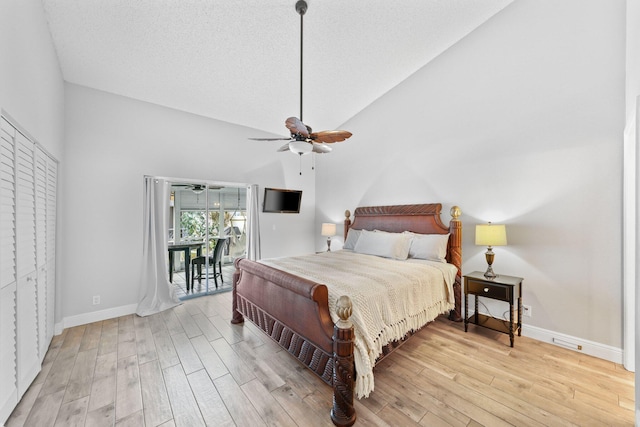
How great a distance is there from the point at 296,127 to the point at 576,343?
3.41 m

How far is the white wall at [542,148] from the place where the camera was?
2344 millimetres

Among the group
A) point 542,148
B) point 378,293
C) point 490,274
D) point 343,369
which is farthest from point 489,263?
point 343,369

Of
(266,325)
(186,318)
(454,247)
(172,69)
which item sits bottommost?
(186,318)

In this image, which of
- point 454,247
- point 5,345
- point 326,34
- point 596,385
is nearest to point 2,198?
point 5,345

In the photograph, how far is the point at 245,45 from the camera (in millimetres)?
2840

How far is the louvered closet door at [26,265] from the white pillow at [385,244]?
11.4 ft

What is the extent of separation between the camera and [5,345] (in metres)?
1.62

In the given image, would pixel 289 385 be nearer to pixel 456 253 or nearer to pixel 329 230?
pixel 456 253

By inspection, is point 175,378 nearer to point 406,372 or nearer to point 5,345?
point 5,345

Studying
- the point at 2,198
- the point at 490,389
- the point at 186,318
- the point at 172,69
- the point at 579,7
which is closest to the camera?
the point at 2,198

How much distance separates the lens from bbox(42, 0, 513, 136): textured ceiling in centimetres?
239

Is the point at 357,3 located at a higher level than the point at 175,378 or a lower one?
higher

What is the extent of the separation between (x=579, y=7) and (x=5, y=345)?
5.44 meters

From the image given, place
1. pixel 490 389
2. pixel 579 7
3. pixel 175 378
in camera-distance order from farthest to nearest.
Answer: pixel 579 7, pixel 175 378, pixel 490 389
